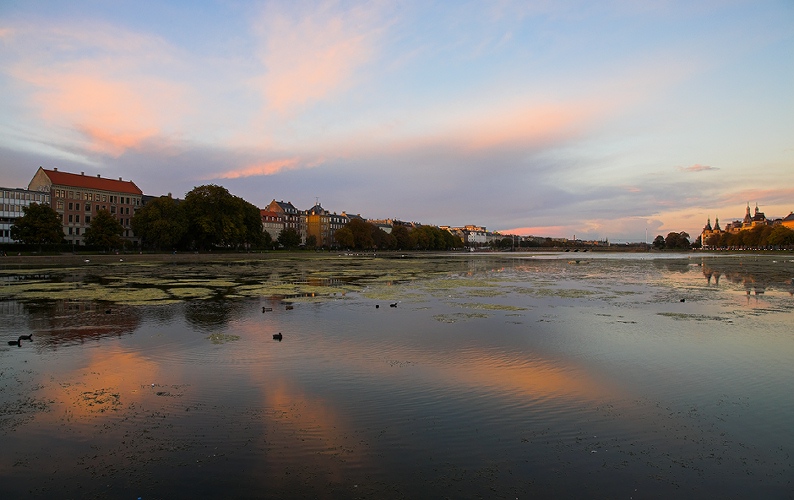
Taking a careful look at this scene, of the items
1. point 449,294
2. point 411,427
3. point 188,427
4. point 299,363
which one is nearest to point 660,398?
point 411,427

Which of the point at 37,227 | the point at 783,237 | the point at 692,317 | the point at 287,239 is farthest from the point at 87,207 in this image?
the point at 783,237

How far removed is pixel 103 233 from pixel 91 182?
1627 inches

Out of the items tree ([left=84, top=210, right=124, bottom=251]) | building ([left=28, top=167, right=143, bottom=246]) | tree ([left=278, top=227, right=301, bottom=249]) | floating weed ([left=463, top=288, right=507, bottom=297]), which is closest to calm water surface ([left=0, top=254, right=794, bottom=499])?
floating weed ([left=463, top=288, right=507, bottom=297])

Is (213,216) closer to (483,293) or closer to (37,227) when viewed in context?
(37,227)

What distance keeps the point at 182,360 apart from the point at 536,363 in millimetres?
9238

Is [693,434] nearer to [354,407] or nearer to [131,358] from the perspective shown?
[354,407]

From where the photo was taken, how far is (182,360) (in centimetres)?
1248

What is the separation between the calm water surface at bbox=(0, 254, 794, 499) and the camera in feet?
20.9

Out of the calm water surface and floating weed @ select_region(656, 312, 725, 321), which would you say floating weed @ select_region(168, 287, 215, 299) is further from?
floating weed @ select_region(656, 312, 725, 321)

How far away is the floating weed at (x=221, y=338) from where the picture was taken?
48.6 feet

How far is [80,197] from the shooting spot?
10812cm

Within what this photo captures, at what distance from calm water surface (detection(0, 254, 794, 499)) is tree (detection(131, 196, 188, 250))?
7302 centimetres

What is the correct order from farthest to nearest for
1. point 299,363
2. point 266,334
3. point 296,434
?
1. point 266,334
2. point 299,363
3. point 296,434

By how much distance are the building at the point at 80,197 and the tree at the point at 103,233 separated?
2183 centimetres
